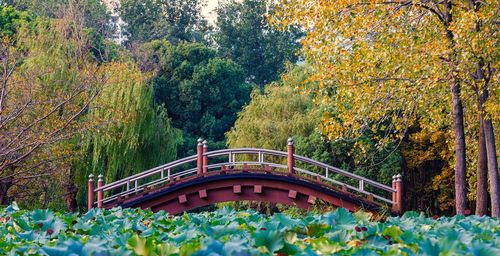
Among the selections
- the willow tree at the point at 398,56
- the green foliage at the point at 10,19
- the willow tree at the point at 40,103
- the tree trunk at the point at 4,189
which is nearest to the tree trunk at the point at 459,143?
the willow tree at the point at 398,56

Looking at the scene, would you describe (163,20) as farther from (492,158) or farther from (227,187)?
(492,158)

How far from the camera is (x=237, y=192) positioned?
18953 mm

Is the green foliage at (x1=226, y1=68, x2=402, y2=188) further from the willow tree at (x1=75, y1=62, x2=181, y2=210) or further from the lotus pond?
the lotus pond

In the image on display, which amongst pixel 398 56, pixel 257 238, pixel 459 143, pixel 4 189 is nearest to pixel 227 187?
pixel 4 189

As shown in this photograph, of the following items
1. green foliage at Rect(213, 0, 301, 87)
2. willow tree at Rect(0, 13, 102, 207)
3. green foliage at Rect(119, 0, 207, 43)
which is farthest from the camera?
green foliage at Rect(213, 0, 301, 87)

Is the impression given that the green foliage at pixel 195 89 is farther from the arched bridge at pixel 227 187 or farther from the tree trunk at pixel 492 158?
the tree trunk at pixel 492 158

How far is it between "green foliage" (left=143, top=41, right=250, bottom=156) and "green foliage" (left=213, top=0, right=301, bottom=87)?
5.54 m

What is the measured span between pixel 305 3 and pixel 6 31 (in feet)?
51.8

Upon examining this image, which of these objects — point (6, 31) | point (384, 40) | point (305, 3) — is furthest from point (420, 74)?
point (6, 31)

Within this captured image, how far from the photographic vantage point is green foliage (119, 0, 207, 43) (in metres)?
40.2

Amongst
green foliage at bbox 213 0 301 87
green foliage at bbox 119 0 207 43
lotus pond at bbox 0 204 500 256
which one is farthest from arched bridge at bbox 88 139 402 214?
green foliage at bbox 213 0 301 87

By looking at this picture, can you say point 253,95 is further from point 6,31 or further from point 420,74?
point 420,74

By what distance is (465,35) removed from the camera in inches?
506

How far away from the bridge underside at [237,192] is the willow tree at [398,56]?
3.44m
